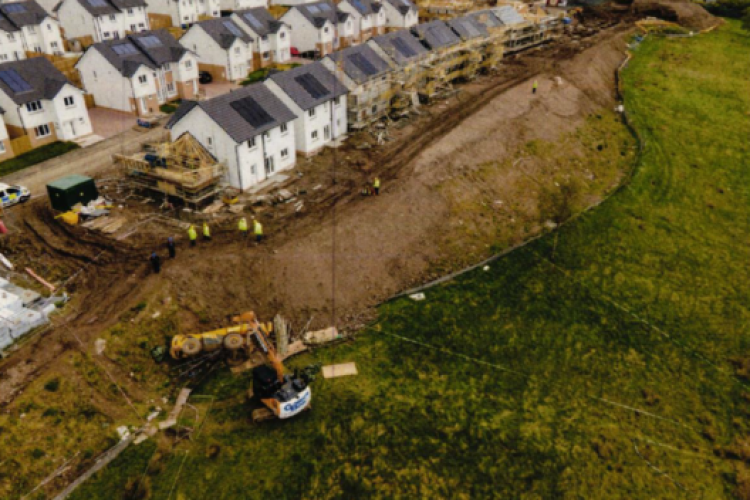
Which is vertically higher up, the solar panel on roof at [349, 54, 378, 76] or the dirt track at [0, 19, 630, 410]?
the solar panel on roof at [349, 54, 378, 76]

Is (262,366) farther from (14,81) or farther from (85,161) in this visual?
(14,81)

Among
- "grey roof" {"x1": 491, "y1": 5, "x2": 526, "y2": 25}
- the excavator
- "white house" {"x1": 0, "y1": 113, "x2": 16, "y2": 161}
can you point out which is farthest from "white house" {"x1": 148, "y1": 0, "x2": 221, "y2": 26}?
the excavator

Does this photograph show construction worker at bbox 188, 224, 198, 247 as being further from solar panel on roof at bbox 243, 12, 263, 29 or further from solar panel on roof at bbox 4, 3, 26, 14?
solar panel on roof at bbox 4, 3, 26, 14

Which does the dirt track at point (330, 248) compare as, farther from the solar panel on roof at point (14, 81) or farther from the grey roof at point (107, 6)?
the grey roof at point (107, 6)

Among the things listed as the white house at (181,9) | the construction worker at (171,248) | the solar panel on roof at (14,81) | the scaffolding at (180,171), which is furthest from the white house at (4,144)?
the white house at (181,9)

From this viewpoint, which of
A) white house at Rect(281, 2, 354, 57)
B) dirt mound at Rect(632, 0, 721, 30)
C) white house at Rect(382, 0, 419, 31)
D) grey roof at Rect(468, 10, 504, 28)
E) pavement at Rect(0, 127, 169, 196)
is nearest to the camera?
pavement at Rect(0, 127, 169, 196)

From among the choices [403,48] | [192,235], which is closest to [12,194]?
[192,235]
